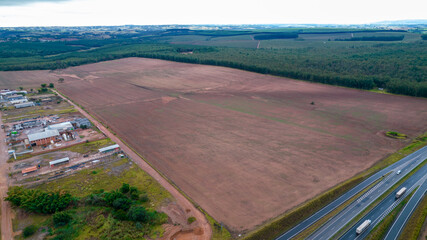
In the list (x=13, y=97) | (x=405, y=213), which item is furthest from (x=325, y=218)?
(x=13, y=97)

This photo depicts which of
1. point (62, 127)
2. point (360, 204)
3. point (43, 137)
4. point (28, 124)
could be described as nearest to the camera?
point (360, 204)

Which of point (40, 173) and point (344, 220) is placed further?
point (40, 173)

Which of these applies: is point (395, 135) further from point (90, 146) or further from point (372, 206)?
point (90, 146)

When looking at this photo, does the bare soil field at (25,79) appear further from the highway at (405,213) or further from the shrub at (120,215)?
the highway at (405,213)

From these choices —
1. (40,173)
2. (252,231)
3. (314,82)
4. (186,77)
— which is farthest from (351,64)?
(40,173)

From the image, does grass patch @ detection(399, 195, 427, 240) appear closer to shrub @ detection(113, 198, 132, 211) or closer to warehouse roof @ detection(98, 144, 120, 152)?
shrub @ detection(113, 198, 132, 211)

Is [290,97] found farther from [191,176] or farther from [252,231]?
[252,231]
